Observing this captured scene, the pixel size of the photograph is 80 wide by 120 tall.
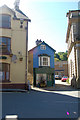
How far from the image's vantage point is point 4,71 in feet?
50.0

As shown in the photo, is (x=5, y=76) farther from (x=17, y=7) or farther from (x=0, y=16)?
(x=17, y=7)

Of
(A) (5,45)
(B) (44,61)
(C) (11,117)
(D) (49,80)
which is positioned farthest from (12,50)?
(C) (11,117)

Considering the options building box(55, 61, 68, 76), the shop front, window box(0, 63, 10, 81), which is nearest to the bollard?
window box(0, 63, 10, 81)

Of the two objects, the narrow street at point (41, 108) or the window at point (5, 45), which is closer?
the narrow street at point (41, 108)

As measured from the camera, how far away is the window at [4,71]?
1520cm

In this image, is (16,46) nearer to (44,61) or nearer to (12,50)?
(12,50)

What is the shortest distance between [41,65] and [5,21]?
908 cm

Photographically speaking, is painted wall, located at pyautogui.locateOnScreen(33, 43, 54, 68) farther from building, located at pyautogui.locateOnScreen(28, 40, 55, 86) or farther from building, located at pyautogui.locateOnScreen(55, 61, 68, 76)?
building, located at pyautogui.locateOnScreen(55, 61, 68, 76)

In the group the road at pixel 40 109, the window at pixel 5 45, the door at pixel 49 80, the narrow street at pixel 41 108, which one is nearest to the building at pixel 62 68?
the door at pixel 49 80

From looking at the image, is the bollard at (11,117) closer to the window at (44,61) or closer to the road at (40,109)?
the road at (40,109)

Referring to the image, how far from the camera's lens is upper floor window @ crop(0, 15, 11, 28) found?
15727mm

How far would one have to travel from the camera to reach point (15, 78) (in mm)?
15328

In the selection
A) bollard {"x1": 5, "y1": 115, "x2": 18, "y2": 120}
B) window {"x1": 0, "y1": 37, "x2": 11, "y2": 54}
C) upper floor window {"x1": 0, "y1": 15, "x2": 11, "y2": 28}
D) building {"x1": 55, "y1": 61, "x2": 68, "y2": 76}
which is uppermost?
upper floor window {"x1": 0, "y1": 15, "x2": 11, "y2": 28}

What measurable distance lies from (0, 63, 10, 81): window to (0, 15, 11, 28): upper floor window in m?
4.97
